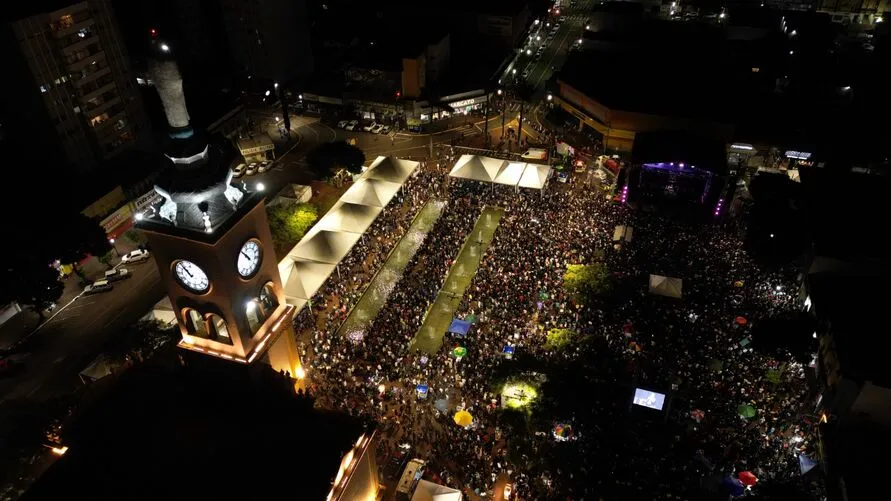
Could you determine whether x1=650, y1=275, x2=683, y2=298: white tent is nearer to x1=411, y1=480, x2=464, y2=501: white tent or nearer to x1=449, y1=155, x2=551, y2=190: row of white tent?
x1=449, y1=155, x2=551, y2=190: row of white tent

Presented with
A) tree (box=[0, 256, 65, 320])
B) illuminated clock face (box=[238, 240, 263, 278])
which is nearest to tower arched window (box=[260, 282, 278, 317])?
illuminated clock face (box=[238, 240, 263, 278])

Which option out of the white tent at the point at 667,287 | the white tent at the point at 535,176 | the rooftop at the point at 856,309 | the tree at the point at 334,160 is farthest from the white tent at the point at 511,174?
the rooftop at the point at 856,309

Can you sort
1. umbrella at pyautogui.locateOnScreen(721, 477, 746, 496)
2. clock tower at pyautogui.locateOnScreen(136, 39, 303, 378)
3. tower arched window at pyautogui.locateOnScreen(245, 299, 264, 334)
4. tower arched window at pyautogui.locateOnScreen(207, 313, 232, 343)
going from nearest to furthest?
clock tower at pyautogui.locateOnScreen(136, 39, 303, 378) → tower arched window at pyautogui.locateOnScreen(207, 313, 232, 343) → tower arched window at pyautogui.locateOnScreen(245, 299, 264, 334) → umbrella at pyautogui.locateOnScreen(721, 477, 746, 496)

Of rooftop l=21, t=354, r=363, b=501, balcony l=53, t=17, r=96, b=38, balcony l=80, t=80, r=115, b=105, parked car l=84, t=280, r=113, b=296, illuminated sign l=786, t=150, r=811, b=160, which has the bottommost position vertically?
parked car l=84, t=280, r=113, b=296

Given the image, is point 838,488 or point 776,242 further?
point 776,242

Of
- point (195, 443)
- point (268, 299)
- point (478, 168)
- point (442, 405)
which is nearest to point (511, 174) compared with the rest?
point (478, 168)

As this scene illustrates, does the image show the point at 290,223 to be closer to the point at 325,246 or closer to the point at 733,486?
the point at 325,246

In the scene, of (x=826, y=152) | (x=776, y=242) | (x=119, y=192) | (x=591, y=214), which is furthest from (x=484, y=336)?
(x=826, y=152)

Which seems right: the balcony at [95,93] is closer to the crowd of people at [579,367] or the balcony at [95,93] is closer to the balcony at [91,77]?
the balcony at [91,77]

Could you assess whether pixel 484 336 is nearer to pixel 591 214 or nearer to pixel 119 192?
pixel 591 214
